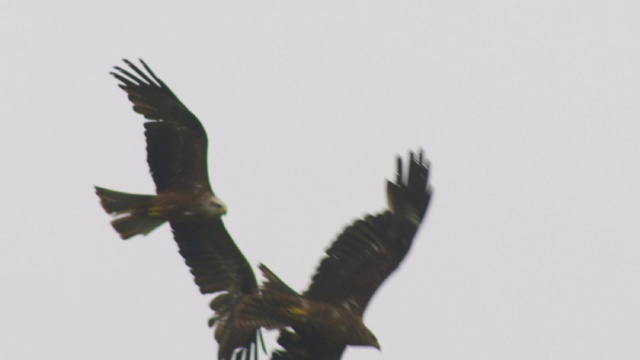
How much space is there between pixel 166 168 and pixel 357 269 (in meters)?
2.05

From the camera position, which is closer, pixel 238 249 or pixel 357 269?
pixel 357 269

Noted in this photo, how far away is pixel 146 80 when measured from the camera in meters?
16.9

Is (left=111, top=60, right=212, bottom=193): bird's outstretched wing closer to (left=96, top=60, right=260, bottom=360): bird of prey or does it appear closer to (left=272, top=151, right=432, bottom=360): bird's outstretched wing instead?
(left=96, top=60, right=260, bottom=360): bird of prey

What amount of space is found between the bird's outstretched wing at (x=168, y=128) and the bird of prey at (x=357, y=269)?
1.48 meters

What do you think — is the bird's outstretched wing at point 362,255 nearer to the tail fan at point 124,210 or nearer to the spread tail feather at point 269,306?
the spread tail feather at point 269,306

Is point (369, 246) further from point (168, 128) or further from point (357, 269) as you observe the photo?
point (168, 128)

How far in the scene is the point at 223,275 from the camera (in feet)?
56.4

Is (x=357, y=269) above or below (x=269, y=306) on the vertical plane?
above

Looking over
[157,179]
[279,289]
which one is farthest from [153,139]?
[279,289]

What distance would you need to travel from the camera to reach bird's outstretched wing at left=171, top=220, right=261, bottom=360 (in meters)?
17.1

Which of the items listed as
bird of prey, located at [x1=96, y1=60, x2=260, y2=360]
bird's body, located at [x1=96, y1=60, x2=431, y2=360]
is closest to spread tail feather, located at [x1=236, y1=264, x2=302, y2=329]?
bird's body, located at [x1=96, y1=60, x2=431, y2=360]

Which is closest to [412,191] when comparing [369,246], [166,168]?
[369,246]

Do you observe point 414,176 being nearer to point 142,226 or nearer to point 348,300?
point 348,300

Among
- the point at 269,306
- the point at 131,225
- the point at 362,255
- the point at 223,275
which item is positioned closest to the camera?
the point at 269,306
